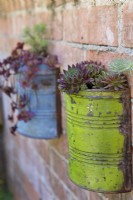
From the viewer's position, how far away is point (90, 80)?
3.85 ft

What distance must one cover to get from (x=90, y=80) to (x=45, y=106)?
0.51 meters

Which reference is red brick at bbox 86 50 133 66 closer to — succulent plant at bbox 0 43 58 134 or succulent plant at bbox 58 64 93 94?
succulent plant at bbox 58 64 93 94

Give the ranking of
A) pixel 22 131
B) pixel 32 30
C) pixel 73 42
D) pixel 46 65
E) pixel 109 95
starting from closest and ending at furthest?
pixel 109 95, pixel 73 42, pixel 46 65, pixel 22 131, pixel 32 30

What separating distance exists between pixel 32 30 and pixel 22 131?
0.51 meters

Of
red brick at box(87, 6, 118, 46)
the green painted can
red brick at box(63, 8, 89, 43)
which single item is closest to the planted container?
the green painted can

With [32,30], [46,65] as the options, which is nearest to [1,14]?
[32,30]

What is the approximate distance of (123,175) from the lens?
1199 mm

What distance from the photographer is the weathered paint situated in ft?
5.32

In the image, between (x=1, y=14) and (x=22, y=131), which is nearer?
(x=22, y=131)

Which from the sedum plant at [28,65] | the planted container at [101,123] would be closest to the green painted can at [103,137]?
the planted container at [101,123]

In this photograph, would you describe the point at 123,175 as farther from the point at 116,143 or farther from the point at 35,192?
the point at 35,192

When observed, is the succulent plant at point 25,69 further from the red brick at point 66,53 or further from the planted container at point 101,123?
the planted container at point 101,123

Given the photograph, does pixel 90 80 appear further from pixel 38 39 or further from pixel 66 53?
pixel 38 39

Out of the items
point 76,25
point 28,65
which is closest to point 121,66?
point 76,25
